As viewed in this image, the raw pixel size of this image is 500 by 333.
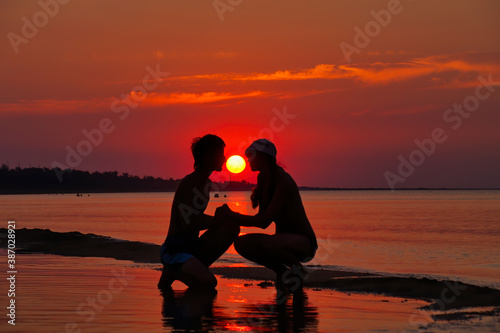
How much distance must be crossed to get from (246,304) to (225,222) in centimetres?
119

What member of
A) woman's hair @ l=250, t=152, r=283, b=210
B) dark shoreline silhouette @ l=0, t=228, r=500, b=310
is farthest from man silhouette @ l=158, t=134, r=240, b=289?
dark shoreline silhouette @ l=0, t=228, r=500, b=310

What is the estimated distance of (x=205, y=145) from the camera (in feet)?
27.7

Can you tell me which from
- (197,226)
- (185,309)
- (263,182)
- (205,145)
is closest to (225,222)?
(197,226)

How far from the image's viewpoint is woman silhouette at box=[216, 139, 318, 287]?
8.64 meters

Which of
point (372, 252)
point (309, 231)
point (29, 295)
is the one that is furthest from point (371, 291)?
point (372, 252)

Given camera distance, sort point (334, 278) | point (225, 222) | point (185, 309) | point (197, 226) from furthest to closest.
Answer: point (334, 278) → point (225, 222) → point (197, 226) → point (185, 309)

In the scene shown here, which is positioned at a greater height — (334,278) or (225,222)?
(334,278)

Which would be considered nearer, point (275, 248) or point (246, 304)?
point (246, 304)

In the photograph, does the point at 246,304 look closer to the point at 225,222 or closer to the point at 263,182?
the point at 225,222

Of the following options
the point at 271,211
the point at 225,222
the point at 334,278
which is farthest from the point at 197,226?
the point at 334,278

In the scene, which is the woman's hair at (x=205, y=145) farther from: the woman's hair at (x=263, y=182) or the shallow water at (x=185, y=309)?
the shallow water at (x=185, y=309)

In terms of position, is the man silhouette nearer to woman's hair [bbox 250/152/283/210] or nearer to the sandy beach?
the sandy beach

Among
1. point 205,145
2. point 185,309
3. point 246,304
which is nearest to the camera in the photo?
point 185,309

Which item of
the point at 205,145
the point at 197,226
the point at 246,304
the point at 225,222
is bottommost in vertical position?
the point at 246,304
